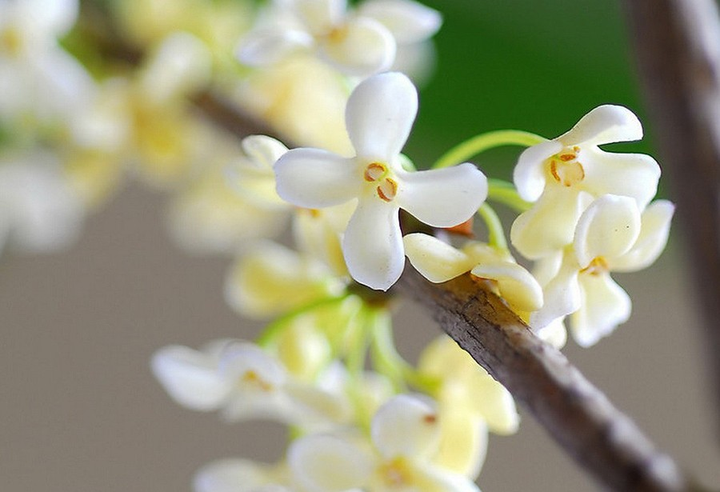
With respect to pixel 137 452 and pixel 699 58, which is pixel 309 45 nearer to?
pixel 699 58

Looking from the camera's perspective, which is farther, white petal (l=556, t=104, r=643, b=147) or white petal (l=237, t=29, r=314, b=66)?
white petal (l=237, t=29, r=314, b=66)

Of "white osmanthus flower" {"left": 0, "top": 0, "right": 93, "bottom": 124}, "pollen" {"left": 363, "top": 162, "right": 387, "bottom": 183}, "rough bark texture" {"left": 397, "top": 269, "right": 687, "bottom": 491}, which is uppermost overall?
"white osmanthus flower" {"left": 0, "top": 0, "right": 93, "bottom": 124}

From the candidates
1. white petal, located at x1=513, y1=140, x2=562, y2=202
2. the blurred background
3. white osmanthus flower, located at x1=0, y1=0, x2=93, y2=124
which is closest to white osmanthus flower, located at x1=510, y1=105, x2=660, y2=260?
white petal, located at x1=513, y1=140, x2=562, y2=202

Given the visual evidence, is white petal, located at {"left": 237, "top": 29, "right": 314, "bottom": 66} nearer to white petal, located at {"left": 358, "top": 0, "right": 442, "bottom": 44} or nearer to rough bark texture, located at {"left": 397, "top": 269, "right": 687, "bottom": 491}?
white petal, located at {"left": 358, "top": 0, "right": 442, "bottom": 44}

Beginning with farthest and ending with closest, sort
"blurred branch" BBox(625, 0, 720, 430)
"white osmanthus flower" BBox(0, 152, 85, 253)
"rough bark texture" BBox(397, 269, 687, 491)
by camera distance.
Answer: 1. "white osmanthus flower" BBox(0, 152, 85, 253)
2. "blurred branch" BBox(625, 0, 720, 430)
3. "rough bark texture" BBox(397, 269, 687, 491)

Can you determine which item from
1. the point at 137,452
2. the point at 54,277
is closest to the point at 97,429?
the point at 137,452

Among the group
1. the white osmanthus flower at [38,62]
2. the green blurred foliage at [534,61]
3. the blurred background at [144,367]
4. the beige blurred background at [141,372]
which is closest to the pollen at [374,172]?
the white osmanthus flower at [38,62]
